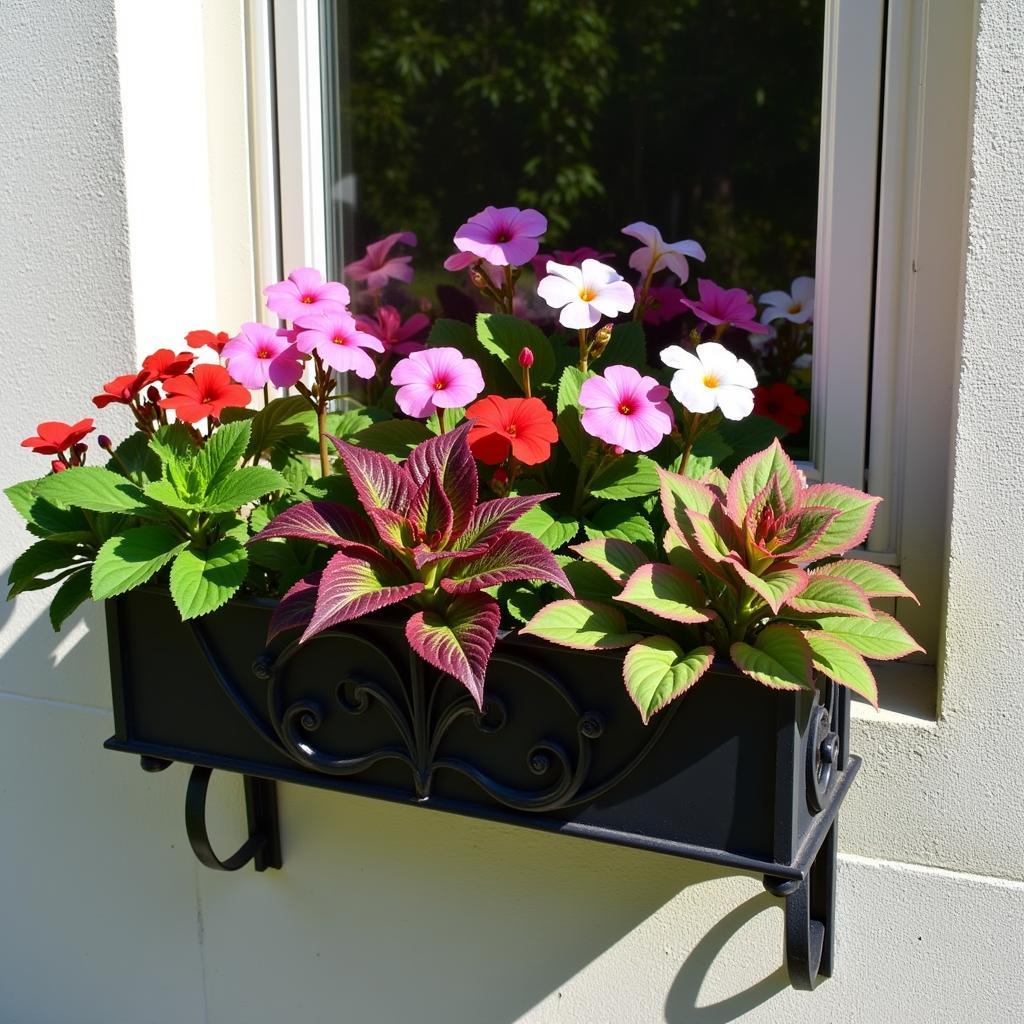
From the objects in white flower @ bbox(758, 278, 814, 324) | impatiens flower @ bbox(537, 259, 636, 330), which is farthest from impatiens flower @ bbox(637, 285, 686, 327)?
impatiens flower @ bbox(537, 259, 636, 330)

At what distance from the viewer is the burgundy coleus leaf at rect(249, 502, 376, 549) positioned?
1083 millimetres

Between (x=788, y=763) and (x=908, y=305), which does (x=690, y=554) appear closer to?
(x=788, y=763)

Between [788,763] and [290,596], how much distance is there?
1.64 ft

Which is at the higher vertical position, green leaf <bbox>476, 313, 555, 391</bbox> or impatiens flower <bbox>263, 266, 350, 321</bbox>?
impatiens flower <bbox>263, 266, 350, 321</bbox>

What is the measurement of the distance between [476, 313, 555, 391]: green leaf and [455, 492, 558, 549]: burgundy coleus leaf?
204 millimetres

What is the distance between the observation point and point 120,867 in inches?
66.0

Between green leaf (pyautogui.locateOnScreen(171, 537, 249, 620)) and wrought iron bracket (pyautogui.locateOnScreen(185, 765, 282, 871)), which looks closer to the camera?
green leaf (pyautogui.locateOnScreen(171, 537, 249, 620))

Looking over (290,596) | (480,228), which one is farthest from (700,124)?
(290,596)

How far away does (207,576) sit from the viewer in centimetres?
119

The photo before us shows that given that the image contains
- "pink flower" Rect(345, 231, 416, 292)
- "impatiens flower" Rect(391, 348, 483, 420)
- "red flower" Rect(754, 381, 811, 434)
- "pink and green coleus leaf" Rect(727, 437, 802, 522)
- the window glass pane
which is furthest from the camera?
"pink flower" Rect(345, 231, 416, 292)

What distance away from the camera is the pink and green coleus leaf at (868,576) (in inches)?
42.7

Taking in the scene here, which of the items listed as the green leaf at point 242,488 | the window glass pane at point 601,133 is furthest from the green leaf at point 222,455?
the window glass pane at point 601,133

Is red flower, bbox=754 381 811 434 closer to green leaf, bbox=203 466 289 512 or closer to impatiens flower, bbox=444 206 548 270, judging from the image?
impatiens flower, bbox=444 206 548 270

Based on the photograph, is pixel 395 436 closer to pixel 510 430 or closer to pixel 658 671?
pixel 510 430
